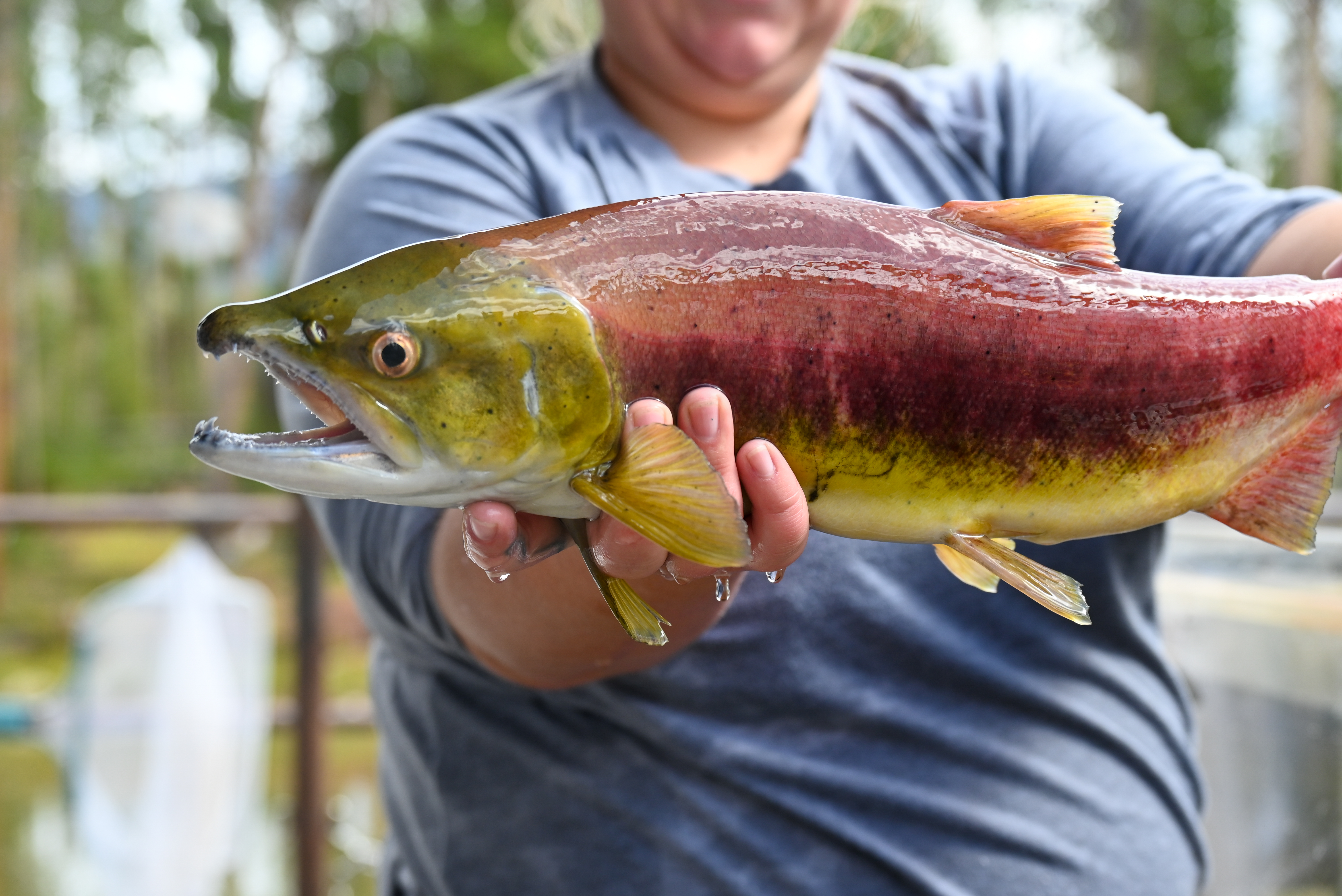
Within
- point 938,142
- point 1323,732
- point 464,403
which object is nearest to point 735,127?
point 938,142

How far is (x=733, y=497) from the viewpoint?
3.94 feet

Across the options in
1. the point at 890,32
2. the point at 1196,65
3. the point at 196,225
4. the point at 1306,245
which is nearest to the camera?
the point at 1306,245

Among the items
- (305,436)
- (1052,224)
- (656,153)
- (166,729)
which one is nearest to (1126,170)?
(1052,224)

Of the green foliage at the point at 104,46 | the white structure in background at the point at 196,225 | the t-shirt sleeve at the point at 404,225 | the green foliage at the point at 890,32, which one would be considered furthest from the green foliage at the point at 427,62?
the white structure in background at the point at 196,225

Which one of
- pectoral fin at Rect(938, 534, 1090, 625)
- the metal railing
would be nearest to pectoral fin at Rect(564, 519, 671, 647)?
pectoral fin at Rect(938, 534, 1090, 625)

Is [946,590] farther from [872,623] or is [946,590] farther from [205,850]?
[205,850]

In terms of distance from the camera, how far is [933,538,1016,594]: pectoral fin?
4.60 feet

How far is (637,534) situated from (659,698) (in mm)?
660

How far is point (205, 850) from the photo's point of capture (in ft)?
14.7

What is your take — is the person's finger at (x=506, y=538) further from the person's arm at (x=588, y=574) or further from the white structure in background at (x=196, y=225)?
the white structure in background at (x=196, y=225)

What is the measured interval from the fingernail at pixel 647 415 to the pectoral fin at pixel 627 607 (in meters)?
0.18

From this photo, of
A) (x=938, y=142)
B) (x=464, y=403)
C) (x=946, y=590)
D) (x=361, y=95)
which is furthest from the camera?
(x=361, y=95)

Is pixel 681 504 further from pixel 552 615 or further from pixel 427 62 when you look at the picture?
pixel 427 62

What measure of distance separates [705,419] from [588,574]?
35 centimetres
